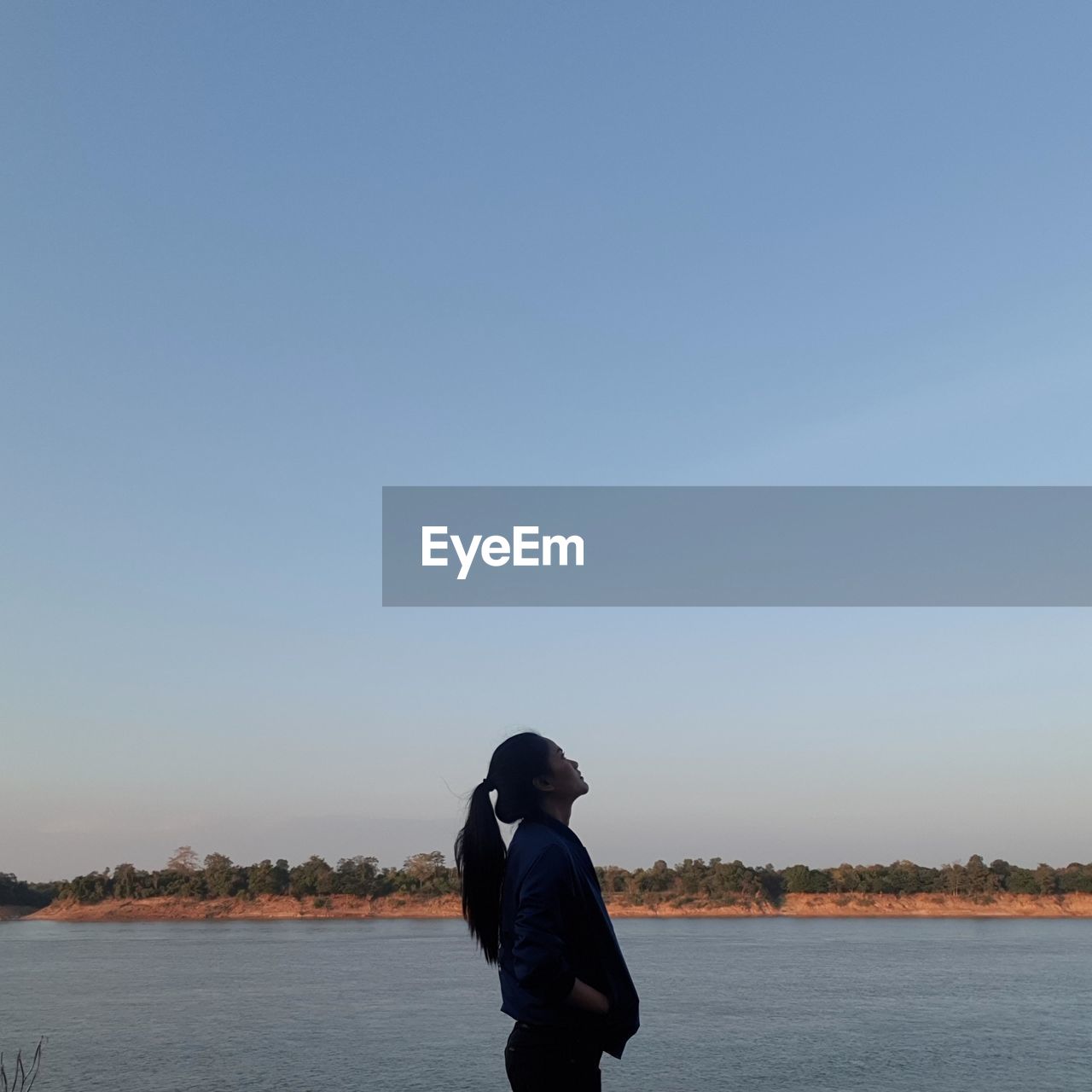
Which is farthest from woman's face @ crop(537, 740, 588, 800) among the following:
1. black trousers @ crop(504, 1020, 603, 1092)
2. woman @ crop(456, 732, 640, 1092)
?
black trousers @ crop(504, 1020, 603, 1092)

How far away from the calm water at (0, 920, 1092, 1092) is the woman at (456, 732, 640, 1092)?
20658 mm

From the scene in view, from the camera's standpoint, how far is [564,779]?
2.84 metres

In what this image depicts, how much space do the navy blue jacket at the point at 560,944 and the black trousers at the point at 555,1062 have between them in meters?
0.03

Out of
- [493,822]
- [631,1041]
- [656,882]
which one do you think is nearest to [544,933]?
[493,822]

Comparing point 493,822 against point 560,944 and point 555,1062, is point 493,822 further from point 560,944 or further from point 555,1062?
point 555,1062

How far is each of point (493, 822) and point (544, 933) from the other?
46 cm

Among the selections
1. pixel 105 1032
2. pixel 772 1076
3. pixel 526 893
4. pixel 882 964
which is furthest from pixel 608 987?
pixel 882 964

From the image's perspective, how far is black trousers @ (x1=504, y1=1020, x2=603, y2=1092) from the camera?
2586mm

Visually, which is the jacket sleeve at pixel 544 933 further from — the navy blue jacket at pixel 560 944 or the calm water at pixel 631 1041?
the calm water at pixel 631 1041

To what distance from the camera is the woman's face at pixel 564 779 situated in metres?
2.84

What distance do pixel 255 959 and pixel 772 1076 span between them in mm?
42460

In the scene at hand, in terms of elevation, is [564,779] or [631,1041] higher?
[564,779]

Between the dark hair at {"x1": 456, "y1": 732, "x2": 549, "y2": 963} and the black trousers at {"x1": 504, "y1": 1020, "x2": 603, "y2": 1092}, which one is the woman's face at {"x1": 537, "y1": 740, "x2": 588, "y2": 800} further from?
the black trousers at {"x1": 504, "y1": 1020, "x2": 603, "y2": 1092}

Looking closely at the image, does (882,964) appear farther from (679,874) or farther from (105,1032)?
(679,874)
